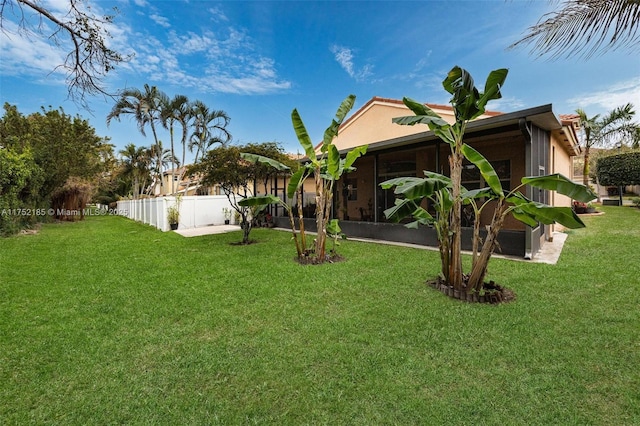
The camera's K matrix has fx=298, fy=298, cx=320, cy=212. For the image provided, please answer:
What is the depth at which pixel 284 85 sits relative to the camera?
17062mm

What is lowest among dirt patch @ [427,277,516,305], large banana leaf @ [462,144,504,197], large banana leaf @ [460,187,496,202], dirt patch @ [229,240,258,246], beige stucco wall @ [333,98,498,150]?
dirt patch @ [427,277,516,305]

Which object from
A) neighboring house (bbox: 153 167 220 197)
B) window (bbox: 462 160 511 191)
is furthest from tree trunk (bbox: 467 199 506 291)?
neighboring house (bbox: 153 167 220 197)

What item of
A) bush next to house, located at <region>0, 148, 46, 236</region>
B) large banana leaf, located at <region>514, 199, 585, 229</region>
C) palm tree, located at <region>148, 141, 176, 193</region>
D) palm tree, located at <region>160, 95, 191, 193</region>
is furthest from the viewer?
palm tree, located at <region>148, 141, 176, 193</region>

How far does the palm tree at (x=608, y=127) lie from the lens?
19953 mm

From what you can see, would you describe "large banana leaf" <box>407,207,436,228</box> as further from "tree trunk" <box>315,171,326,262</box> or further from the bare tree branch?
the bare tree branch

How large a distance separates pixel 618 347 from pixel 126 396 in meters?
4.69

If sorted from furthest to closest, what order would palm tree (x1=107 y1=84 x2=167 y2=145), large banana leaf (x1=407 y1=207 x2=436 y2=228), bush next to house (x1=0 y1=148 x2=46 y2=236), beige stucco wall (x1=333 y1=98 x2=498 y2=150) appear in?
palm tree (x1=107 y1=84 x2=167 y2=145) < beige stucco wall (x1=333 y1=98 x2=498 y2=150) < bush next to house (x1=0 y1=148 x2=46 y2=236) < large banana leaf (x1=407 y1=207 x2=436 y2=228)

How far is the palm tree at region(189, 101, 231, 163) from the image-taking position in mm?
25547

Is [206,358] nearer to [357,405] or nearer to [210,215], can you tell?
[357,405]

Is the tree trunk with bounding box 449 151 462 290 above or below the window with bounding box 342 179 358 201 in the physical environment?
below

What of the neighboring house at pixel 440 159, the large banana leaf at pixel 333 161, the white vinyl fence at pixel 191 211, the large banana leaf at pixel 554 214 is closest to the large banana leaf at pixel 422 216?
the large banana leaf at pixel 554 214

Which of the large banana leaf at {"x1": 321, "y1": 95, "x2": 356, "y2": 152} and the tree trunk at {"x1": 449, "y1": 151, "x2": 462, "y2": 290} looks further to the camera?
the large banana leaf at {"x1": 321, "y1": 95, "x2": 356, "y2": 152}

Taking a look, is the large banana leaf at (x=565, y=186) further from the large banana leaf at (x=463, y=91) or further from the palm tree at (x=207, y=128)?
the palm tree at (x=207, y=128)

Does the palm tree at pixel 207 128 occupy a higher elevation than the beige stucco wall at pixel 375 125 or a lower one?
higher
